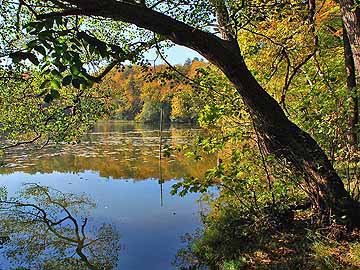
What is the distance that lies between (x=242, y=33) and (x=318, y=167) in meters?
5.18

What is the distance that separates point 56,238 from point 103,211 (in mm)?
2296

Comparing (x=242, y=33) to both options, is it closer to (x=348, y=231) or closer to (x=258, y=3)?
(x=258, y=3)

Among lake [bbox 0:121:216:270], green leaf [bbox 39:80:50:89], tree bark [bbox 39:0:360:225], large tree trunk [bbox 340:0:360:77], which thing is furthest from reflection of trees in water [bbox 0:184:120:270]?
green leaf [bbox 39:80:50:89]

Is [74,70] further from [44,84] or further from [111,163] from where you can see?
[111,163]

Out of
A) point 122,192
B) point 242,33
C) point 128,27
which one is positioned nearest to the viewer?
point 128,27

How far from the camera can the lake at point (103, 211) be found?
620cm

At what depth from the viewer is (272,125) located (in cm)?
375

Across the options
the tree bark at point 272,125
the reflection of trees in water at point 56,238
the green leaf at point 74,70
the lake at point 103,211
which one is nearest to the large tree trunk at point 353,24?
the tree bark at point 272,125

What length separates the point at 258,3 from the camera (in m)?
4.07

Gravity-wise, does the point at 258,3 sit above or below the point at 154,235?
above

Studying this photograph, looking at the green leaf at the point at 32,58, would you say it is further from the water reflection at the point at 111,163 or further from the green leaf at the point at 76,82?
the water reflection at the point at 111,163

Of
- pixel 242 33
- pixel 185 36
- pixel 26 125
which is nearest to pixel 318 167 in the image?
pixel 185 36

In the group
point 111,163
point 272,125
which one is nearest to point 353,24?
point 272,125

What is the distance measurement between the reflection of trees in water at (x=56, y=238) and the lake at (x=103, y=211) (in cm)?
2
